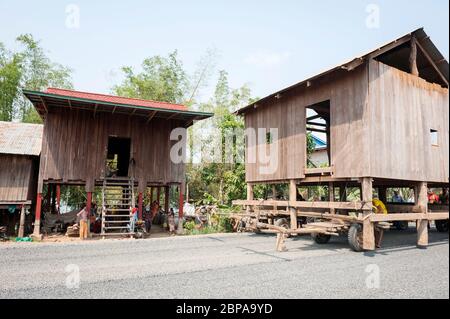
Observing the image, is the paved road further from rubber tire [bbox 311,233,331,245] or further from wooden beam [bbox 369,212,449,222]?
wooden beam [bbox 369,212,449,222]

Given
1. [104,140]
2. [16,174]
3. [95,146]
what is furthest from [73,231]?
[104,140]

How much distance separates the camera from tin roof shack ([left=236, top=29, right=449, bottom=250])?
11.0m

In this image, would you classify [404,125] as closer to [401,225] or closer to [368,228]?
[368,228]

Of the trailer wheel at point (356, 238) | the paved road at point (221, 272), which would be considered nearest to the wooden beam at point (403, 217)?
the trailer wheel at point (356, 238)

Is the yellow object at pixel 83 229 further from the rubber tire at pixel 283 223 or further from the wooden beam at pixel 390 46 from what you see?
the wooden beam at pixel 390 46

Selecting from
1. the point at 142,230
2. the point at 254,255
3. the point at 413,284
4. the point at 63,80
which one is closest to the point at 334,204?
the point at 254,255

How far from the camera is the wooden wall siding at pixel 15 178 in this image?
1545cm

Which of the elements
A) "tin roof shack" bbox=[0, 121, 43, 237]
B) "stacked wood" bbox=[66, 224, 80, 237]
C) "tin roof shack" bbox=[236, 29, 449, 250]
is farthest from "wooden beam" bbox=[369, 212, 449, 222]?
"tin roof shack" bbox=[0, 121, 43, 237]

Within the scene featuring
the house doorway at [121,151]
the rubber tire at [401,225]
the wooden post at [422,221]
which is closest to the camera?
the wooden post at [422,221]

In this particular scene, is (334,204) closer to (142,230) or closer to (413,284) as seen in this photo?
(413,284)

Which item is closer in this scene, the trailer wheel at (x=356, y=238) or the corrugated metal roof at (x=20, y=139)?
the trailer wheel at (x=356, y=238)

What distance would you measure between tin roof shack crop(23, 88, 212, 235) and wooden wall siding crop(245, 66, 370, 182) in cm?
431

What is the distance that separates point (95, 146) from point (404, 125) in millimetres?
14466

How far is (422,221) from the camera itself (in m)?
12.0
